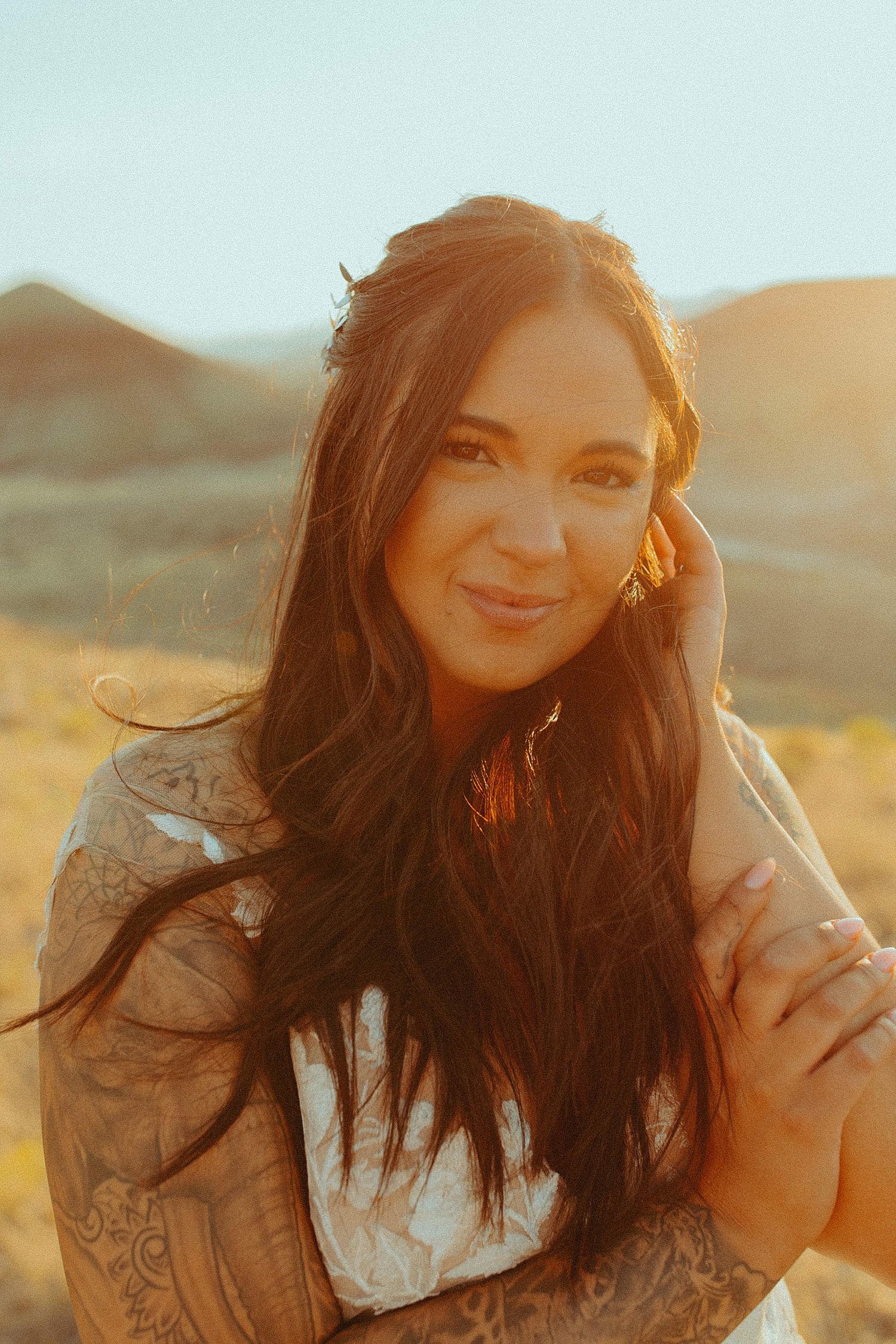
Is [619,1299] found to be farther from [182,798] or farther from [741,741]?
[741,741]

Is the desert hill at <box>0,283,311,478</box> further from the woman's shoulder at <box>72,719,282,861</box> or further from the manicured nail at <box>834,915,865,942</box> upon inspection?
the manicured nail at <box>834,915,865,942</box>

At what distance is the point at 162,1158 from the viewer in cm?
127

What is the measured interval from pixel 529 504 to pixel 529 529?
45 mm

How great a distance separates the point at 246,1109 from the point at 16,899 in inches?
183

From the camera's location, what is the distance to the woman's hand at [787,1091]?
149 centimetres

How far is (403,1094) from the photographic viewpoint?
1.45m

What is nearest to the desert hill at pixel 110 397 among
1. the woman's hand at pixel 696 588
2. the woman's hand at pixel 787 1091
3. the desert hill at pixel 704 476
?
the desert hill at pixel 704 476

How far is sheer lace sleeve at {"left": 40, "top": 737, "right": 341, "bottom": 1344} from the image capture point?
4.14 ft

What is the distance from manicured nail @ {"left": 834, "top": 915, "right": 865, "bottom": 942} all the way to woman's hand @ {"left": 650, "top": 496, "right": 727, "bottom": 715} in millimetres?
477

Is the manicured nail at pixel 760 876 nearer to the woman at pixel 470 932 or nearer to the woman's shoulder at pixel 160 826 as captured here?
the woman at pixel 470 932

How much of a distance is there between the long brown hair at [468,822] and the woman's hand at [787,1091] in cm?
5

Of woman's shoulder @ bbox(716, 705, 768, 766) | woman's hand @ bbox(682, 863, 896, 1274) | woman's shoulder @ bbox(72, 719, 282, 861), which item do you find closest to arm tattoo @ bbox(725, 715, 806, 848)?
woman's shoulder @ bbox(716, 705, 768, 766)

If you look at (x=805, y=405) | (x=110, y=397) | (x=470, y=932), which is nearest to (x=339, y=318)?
(x=470, y=932)

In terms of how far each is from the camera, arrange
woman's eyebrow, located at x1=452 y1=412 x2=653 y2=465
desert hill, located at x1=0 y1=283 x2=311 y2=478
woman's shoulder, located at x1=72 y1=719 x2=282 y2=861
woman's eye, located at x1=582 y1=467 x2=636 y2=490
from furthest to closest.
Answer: desert hill, located at x1=0 y1=283 x2=311 y2=478
woman's eye, located at x1=582 y1=467 x2=636 y2=490
woman's eyebrow, located at x1=452 y1=412 x2=653 y2=465
woman's shoulder, located at x1=72 y1=719 x2=282 y2=861
